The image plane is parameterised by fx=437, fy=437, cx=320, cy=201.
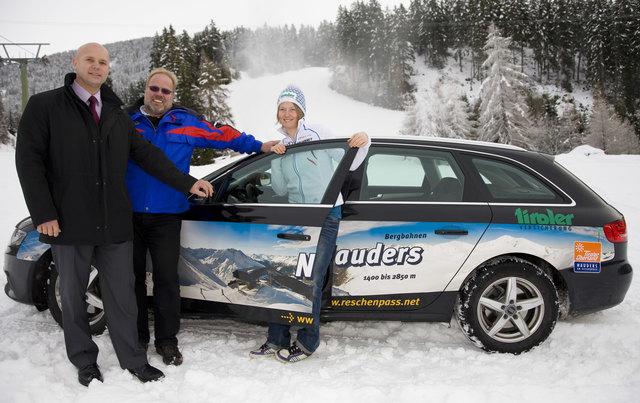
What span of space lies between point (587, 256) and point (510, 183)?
29.1 inches

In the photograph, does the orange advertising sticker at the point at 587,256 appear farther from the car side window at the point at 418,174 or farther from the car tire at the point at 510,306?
the car side window at the point at 418,174

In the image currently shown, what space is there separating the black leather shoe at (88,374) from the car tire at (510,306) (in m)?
2.51

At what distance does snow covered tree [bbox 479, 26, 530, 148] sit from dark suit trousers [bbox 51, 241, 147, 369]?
3319 cm

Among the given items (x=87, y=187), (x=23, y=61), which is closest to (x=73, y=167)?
(x=87, y=187)

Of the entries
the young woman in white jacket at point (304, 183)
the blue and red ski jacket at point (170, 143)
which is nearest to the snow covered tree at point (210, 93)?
the blue and red ski jacket at point (170, 143)

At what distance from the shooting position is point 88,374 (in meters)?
2.77

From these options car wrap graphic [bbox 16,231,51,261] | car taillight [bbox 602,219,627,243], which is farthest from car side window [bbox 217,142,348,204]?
car taillight [bbox 602,219,627,243]

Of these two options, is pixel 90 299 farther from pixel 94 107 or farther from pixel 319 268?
pixel 319 268

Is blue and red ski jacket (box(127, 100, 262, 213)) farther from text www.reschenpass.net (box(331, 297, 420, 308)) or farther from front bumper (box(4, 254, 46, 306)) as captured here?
text www.reschenpass.net (box(331, 297, 420, 308))

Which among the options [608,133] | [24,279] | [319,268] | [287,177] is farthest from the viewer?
[608,133]

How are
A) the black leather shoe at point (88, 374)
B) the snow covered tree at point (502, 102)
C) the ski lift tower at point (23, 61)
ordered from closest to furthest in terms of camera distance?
the black leather shoe at point (88, 374)
the ski lift tower at point (23, 61)
the snow covered tree at point (502, 102)

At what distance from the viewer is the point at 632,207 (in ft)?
29.1

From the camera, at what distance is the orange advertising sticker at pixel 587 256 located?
3139mm

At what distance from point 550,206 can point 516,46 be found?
7130 cm
